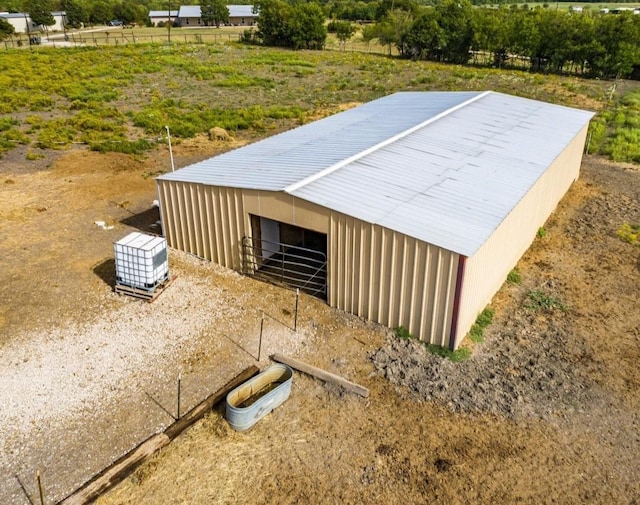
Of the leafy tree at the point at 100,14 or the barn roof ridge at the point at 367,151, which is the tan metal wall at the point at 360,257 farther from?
the leafy tree at the point at 100,14

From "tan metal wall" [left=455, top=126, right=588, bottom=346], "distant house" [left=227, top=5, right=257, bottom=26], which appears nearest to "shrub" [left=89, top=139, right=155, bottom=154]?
"tan metal wall" [left=455, top=126, right=588, bottom=346]

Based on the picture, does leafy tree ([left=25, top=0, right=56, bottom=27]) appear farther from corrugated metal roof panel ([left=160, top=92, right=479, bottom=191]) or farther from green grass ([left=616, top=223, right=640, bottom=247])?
green grass ([left=616, top=223, right=640, bottom=247])

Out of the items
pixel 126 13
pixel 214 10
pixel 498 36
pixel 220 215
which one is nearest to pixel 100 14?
pixel 126 13

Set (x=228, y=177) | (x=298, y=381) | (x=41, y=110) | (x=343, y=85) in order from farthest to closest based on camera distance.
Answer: (x=343, y=85)
(x=41, y=110)
(x=228, y=177)
(x=298, y=381)

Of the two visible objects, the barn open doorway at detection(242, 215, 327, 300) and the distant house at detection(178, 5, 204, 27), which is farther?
the distant house at detection(178, 5, 204, 27)

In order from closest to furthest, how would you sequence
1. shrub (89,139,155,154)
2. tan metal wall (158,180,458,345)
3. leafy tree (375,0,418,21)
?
1. tan metal wall (158,180,458,345)
2. shrub (89,139,155,154)
3. leafy tree (375,0,418,21)

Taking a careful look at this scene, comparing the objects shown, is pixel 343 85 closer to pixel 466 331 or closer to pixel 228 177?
pixel 228 177

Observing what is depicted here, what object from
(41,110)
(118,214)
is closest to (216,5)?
(41,110)
